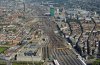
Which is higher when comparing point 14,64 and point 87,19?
point 14,64

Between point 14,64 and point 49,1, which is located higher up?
point 14,64

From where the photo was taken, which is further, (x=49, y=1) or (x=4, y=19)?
(x=49, y=1)

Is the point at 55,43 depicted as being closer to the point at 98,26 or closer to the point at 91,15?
the point at 98,26

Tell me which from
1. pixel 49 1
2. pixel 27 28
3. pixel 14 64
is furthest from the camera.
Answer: pixel 49 1

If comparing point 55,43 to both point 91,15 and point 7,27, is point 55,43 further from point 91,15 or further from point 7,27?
point 91,15

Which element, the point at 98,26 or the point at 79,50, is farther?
the point at 98,26

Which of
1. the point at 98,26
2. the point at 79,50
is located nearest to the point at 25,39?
the point at 79,50

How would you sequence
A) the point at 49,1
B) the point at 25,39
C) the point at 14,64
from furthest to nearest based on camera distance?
1. the point at 49,1
2. the point at 25,39
3. the point at 14,64

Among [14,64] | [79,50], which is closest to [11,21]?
[79,50]

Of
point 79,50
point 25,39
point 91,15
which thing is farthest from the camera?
point 91,15
